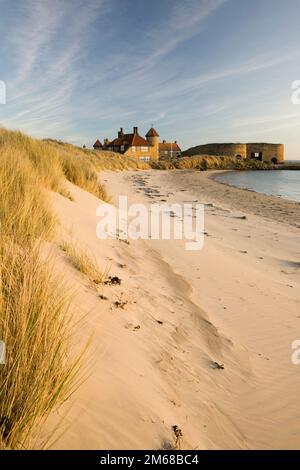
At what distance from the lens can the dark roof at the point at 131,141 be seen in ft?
187

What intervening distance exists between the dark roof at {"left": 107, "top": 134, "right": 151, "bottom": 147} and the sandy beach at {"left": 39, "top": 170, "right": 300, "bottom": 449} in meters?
54.3

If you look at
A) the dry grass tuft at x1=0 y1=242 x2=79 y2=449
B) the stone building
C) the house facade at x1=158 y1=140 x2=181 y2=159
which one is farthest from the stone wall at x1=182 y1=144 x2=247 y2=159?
the dry grass tuft at x1=0 y1=242 x2=79 y2=449

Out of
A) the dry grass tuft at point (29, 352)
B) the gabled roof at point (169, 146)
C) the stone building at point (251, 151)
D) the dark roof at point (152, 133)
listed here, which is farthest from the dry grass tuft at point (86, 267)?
the gabled roof at point (169, 146)

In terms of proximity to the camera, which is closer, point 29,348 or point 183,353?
point 29,348

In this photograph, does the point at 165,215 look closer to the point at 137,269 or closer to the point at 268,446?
the point at 137,269

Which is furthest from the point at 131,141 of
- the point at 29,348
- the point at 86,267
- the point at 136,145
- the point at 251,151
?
the point at 29,348

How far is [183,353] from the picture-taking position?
2660mm

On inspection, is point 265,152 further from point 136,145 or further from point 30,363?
point 30,363

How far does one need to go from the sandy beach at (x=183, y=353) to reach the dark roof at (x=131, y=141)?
178 feet

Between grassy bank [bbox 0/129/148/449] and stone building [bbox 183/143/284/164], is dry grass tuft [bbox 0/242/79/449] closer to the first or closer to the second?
grassy bank [bbox 0/129/148/449]

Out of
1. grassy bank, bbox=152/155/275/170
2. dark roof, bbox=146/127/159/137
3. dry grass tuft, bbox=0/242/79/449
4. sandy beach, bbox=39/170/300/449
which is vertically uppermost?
dark roof, bbox=146/127/159/137

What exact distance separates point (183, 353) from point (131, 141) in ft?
189

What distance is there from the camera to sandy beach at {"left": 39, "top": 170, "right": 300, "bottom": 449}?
1.72 meters

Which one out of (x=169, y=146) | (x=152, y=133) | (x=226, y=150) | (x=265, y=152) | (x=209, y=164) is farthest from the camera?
(x=169, y=146)
